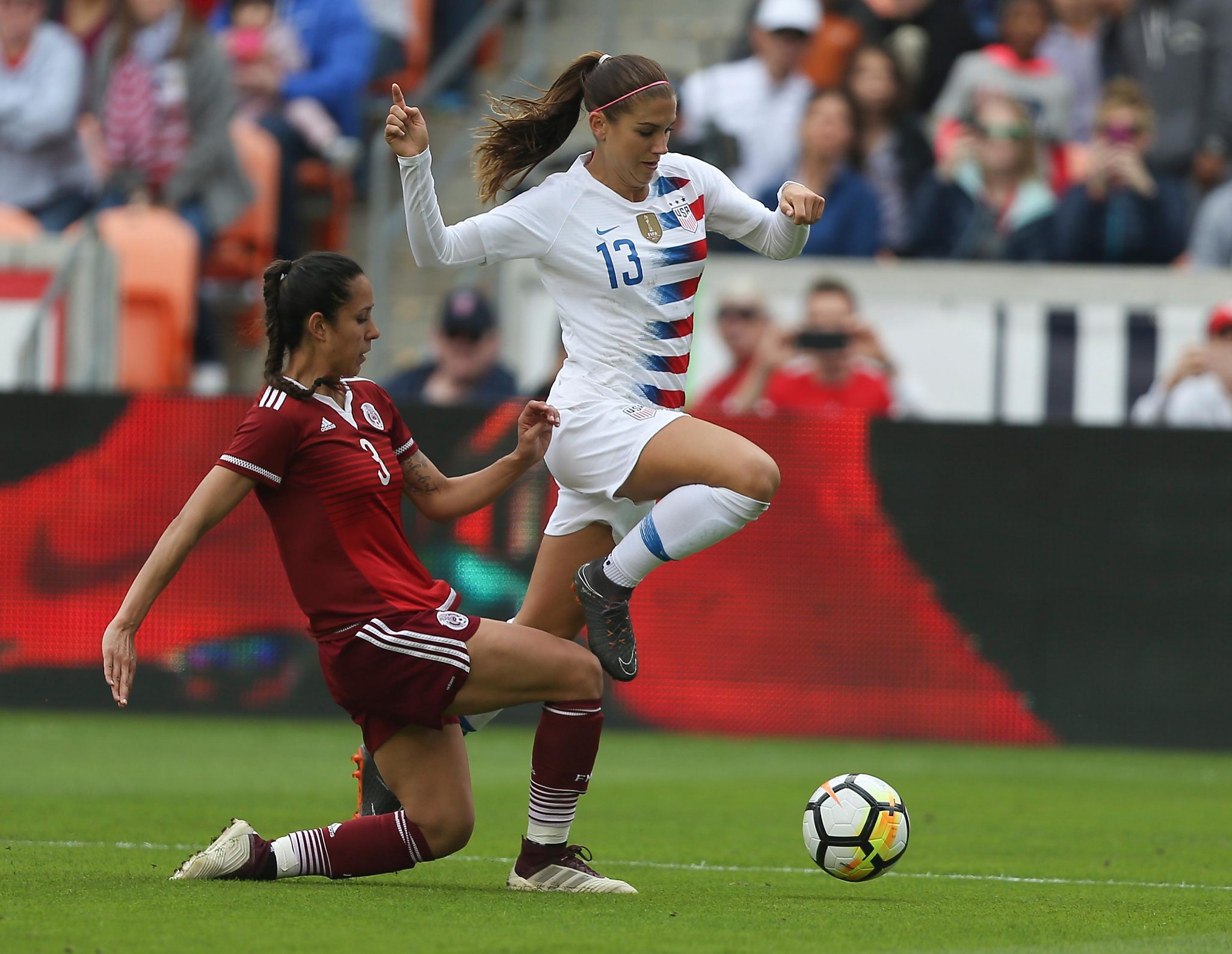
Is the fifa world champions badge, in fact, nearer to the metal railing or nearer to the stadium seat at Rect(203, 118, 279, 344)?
the metal railing

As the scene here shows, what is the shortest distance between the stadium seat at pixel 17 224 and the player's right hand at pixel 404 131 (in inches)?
320

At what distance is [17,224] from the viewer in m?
13.8

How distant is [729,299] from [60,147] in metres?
5.50

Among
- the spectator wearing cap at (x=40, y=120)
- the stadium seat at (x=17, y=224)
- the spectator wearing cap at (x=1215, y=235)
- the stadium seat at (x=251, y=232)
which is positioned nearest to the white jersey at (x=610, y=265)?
the spectator wearing cap at (x=1215, y=235)

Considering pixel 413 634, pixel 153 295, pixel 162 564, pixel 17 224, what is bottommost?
pixel 413 634

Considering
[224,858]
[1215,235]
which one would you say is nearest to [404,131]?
[224,858]

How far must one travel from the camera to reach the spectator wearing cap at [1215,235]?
13086mm

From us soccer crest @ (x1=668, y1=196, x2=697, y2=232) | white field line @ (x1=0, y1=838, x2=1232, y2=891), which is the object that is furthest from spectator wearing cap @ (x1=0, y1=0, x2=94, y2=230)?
us soccer crest @ (x1=668, y1=196, x2=697, y2=232)

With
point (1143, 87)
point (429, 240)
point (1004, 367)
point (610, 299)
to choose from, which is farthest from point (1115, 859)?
point (1143, 87)

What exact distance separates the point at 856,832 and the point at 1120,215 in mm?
8150

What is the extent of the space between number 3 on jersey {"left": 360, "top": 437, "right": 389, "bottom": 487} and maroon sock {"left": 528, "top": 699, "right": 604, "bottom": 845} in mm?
826

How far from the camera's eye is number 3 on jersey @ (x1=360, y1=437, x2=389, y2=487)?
220 inches

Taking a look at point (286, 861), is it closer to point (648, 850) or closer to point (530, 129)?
point (648, 850)

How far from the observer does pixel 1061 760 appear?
10719 millimetres
